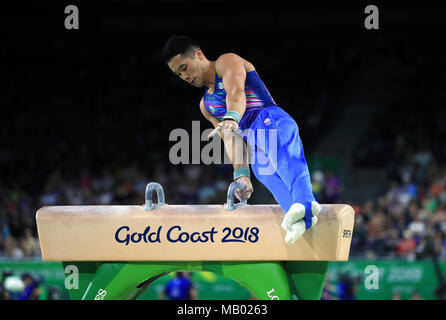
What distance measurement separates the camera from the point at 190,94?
12.4 meters

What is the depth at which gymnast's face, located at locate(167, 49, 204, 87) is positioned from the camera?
3744mm

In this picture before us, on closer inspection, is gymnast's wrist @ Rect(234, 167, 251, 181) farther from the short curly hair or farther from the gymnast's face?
the short curly hair

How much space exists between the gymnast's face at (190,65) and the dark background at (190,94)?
673 cm

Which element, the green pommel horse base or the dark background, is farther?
the dark background

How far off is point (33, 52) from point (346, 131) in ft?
23.0

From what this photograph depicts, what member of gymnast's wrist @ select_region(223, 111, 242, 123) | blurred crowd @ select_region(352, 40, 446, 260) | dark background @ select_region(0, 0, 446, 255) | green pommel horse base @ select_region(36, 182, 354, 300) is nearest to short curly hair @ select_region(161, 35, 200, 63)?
gymnast's wrist @ select_region(223, 111, 242, 123)

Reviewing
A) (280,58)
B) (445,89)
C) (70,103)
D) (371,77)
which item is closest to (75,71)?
(70,103)

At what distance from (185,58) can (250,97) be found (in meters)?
0.49

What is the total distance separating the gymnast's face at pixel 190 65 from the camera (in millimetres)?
3744

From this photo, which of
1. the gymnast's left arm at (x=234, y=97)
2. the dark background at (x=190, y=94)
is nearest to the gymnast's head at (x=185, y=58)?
the gymnast's left arm at (x=234, y=97)

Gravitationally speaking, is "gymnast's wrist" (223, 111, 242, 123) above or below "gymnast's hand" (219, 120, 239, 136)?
above

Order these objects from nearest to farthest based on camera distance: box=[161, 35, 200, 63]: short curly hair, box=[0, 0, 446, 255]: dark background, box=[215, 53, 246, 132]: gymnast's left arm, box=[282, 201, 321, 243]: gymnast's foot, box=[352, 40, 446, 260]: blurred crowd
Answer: box=[282, 201, 321, 243]: gymnast's foot
box=[215, 53, 246, 132]: gymnast's left arm
box=[161, 35, 200, 63]: short curly hair
box=[352, 40, 446, 260]: blurred crowd
box=[0, 0, 446, 255]: dark background

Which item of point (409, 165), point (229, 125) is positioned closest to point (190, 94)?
point (409, 165)
